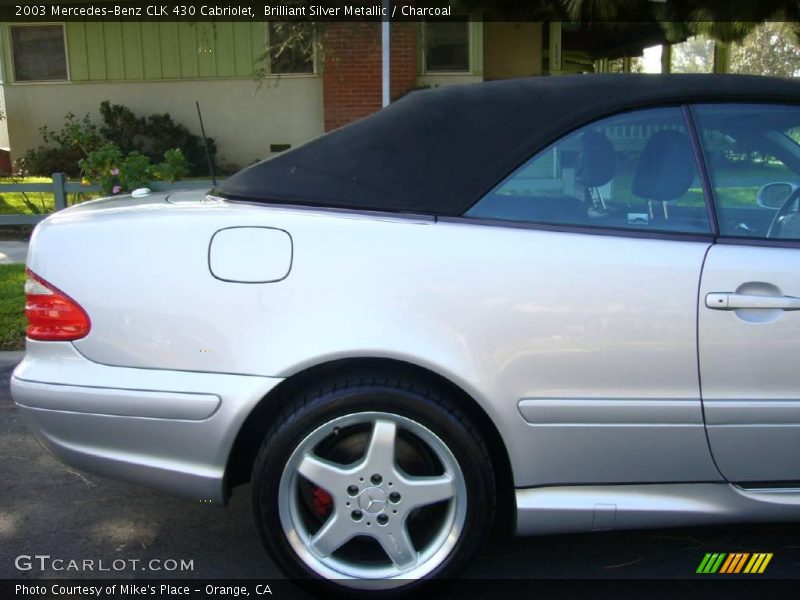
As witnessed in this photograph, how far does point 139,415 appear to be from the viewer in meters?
2.57

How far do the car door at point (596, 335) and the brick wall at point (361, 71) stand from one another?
1073cm

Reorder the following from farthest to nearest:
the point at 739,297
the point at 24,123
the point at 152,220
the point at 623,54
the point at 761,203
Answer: the point at 623,54
the point at 24,123
the point at 761,203
the point at 152,220
the point at 739,297

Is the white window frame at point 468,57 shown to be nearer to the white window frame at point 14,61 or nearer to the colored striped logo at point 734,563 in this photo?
the white window frame at point 14,61

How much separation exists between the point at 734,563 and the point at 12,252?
25.4 feet

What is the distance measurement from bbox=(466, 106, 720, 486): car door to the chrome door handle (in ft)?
0.20

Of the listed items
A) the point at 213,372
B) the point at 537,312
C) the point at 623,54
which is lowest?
the point at 213,372

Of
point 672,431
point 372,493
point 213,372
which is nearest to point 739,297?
point 672,431

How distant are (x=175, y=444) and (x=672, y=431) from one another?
159 centimetres

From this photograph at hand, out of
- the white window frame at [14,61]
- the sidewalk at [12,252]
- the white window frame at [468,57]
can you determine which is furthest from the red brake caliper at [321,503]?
the white window frame at [14,61]

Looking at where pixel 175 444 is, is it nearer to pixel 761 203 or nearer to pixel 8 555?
pixel 8 555

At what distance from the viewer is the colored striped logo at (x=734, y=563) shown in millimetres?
2904

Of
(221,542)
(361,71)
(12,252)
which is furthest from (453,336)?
(361,71)

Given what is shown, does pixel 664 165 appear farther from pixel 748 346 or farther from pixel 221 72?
pixel 221 72

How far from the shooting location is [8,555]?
3068 mm
